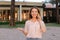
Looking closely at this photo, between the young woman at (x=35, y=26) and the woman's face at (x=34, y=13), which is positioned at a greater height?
the woman's face at (x=34, y=13)

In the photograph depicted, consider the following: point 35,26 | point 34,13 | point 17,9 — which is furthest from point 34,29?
point 17,9

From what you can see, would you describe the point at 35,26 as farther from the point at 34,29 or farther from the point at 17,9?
the point at 17,9

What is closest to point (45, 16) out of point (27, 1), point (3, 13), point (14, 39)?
point (27, 1)

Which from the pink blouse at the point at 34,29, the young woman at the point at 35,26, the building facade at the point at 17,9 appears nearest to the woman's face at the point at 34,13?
the young woman at the point at 35,26

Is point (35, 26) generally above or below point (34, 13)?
below

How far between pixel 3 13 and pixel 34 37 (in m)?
37.0

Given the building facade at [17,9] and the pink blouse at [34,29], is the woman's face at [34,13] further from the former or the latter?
the building facade at [17,9]

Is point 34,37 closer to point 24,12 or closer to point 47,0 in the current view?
point 24,12

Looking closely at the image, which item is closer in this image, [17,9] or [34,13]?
[34,13]

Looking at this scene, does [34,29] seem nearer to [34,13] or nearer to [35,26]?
[35,26]

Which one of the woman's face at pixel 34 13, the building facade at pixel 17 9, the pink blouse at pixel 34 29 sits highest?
the woman's face at pixel 34 13

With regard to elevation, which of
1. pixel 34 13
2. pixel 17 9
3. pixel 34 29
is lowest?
pixel 17 9

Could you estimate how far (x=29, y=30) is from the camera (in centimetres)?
505

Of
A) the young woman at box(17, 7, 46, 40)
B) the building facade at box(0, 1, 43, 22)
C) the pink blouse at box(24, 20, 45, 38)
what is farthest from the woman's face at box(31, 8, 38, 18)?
the building facade at box(0, 1, 43, 22)
